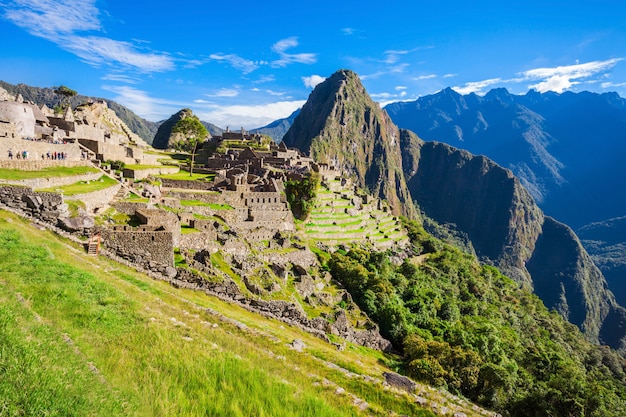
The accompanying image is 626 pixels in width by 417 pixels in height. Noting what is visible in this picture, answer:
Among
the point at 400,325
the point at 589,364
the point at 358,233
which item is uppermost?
the point at 358,233

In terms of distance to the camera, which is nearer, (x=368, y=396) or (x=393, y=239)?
(x=368, y=396)

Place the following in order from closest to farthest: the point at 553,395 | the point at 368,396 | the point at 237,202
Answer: the point at 368,396
the point at 553,395
the point at 237,202

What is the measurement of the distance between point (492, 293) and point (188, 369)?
9253cm

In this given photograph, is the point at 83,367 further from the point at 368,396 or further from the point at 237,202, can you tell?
the point at 237,202

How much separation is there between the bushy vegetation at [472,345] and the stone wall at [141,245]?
2108 cm

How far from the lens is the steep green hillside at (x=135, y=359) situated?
229 inches

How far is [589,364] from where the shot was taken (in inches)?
2965

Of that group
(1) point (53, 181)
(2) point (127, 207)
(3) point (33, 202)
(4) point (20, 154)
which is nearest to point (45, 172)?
(1) point (53, 181)

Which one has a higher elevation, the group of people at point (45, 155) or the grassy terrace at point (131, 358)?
the group of people at point (45, 155)

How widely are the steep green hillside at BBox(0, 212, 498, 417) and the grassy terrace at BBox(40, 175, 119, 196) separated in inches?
354

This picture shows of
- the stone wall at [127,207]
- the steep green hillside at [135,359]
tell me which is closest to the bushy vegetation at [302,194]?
the stone wall at [127,207]

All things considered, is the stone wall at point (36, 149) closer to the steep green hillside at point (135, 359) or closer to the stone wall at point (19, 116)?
the stone wall at point (19, 116)

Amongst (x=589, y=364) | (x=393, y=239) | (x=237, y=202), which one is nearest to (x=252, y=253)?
(x=237, y=202)

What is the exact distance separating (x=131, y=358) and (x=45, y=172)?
24.9 metres
